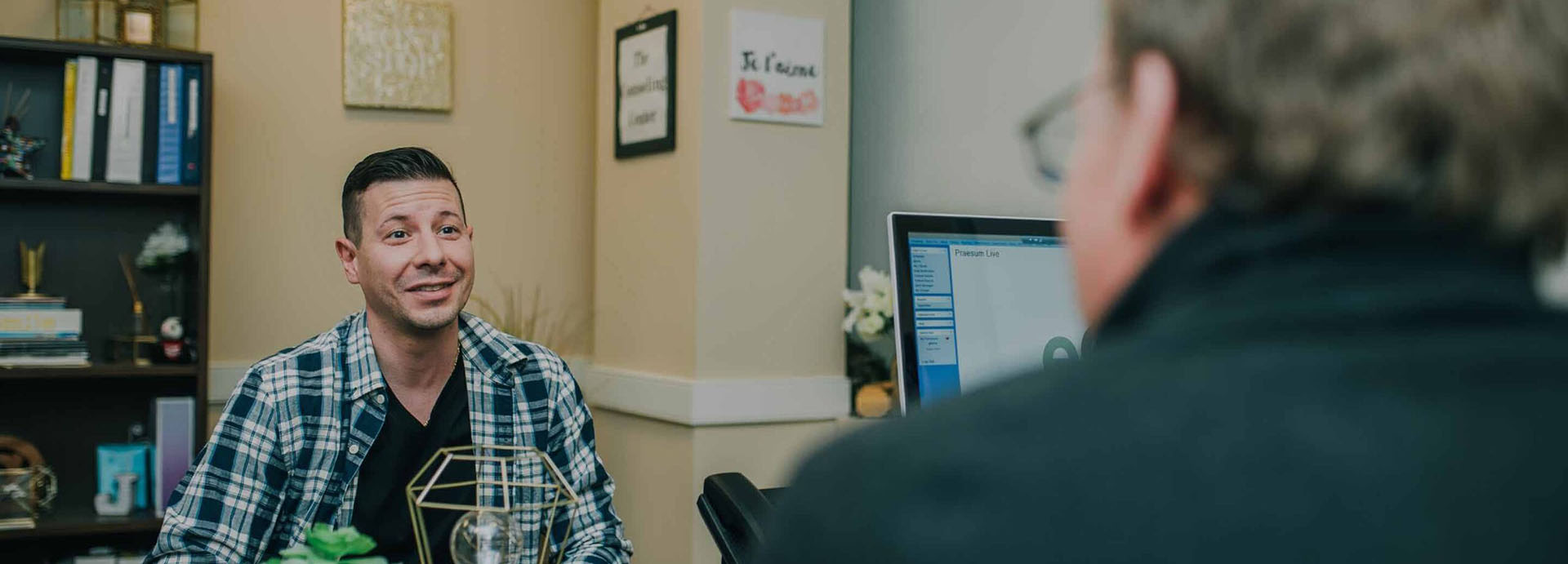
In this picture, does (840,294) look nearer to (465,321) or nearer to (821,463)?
(465,321)

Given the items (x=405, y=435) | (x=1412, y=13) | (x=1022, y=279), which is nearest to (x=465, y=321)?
(x=405, y=435)

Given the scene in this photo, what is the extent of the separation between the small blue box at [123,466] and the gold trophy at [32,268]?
410 millimetres

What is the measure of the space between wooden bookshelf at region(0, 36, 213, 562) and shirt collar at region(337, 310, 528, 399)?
1.42 m

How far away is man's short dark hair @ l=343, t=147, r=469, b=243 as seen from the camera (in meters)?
2.04

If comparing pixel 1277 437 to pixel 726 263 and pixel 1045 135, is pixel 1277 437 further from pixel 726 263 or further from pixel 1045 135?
pixel 726 263

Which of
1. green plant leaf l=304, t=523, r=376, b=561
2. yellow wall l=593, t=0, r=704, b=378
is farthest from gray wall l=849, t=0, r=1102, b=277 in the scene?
green plant leaf l=304, t=523, r=376, b=561

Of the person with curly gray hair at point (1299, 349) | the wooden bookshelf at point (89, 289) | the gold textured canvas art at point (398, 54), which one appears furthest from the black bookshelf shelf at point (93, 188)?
the person with curly gray hair at point (1299, 349)

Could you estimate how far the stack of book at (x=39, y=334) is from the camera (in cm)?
309

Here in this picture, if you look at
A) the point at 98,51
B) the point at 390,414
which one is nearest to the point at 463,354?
the point at 390,414

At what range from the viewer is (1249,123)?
0.48 m

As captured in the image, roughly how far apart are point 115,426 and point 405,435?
6.17ft

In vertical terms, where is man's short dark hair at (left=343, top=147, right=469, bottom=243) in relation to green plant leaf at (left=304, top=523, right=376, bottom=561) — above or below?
above

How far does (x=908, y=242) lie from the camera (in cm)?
188

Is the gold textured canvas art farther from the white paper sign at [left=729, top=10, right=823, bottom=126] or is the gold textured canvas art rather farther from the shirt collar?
the shirt collar
